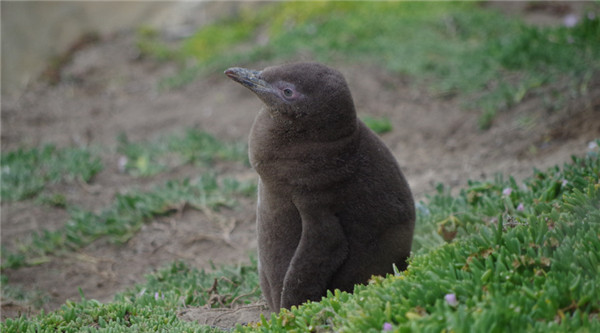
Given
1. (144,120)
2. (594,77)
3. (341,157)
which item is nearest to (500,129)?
(594,77)

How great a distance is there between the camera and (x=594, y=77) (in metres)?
6.61

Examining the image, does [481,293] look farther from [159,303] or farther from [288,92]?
[159,303]

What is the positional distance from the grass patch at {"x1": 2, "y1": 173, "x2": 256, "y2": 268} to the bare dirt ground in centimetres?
10

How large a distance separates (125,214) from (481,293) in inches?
173

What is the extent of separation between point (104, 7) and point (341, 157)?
13352mm

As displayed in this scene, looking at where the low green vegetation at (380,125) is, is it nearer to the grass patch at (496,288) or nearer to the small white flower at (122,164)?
the small white flower at (122,164)

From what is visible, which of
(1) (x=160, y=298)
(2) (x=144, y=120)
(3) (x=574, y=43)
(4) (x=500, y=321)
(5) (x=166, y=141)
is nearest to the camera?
(4) (x=500, y=321)

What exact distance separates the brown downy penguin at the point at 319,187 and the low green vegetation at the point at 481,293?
288 millimetres

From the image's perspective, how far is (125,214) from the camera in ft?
20.2

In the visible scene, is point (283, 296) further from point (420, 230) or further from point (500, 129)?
point (500, 129)

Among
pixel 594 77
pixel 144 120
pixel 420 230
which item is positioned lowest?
pixel 144 120

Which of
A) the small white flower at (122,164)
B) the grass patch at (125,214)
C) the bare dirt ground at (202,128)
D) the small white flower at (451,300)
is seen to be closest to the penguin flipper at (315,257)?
the small white flower at (451,300)

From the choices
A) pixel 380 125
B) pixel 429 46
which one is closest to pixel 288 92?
pixel 380 125

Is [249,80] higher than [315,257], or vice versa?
[249,80]
